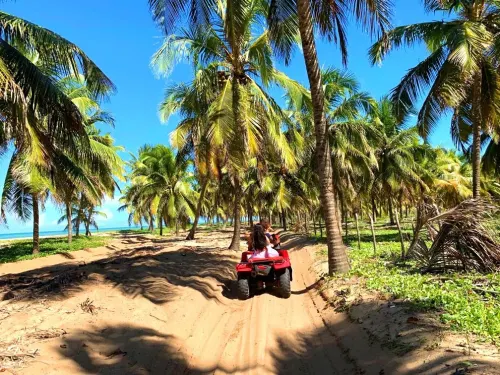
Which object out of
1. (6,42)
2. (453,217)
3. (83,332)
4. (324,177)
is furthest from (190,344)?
(6,42)

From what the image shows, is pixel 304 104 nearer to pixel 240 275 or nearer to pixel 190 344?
pixel 240 275

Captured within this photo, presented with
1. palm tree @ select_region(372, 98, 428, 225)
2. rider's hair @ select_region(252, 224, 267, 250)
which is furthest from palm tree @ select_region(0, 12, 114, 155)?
palm tree @ select_region(372, 98, 428, 225)

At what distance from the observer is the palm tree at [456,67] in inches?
420

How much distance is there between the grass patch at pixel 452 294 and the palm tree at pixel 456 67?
5211 millimetres

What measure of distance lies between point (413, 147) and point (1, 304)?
21.9m

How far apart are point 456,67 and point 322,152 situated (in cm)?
493

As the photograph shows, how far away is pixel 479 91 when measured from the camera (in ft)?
38.0

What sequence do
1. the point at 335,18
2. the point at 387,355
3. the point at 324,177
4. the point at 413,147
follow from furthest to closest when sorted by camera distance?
1. the point at 413,147
2. the point at 335,18
3. the point at 324,177
4. the point at 387,355

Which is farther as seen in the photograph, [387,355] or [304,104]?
[304,104]

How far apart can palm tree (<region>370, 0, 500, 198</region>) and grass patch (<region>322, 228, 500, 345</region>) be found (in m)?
5.21

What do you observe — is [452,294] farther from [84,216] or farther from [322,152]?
[84,216]

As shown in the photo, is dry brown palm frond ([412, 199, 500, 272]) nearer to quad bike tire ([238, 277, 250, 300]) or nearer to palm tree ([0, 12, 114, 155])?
quad bike tire ([238, 277, 250, 300])

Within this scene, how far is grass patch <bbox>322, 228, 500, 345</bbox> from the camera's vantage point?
14.5 ft

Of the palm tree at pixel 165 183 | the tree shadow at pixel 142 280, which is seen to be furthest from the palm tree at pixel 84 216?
the tree shadow at pixel 142 280
